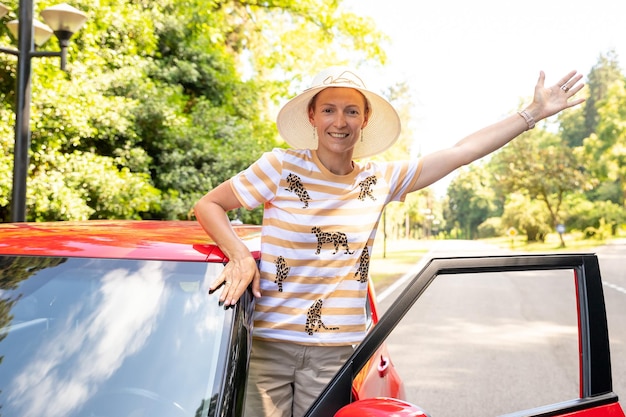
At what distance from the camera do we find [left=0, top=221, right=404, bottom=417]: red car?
2096 mm

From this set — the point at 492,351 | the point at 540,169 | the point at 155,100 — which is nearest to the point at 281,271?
the point at 492,351

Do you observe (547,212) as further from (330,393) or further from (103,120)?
(330,393)

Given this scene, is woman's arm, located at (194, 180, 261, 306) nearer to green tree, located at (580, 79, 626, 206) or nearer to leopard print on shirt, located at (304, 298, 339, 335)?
leopard print on shirt, located at (304, 298, 339, 335)

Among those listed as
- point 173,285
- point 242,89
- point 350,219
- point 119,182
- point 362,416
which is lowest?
point 362,416

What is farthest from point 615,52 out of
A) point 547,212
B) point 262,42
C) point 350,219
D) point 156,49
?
point 350,219

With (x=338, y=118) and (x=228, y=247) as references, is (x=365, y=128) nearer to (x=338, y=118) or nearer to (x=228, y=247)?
(x=338, y=118)

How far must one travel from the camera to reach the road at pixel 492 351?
6.66 meters

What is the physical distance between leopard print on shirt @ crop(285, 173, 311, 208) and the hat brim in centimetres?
40

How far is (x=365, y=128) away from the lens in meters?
3.13

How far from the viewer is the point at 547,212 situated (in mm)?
68250

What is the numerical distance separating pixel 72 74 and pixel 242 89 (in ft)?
22.9

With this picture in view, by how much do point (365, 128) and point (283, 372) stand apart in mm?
1069

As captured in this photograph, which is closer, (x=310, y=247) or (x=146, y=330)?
(x=146, y=330)

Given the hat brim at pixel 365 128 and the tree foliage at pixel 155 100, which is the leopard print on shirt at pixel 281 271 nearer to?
the hat brim at pixel 365 128
